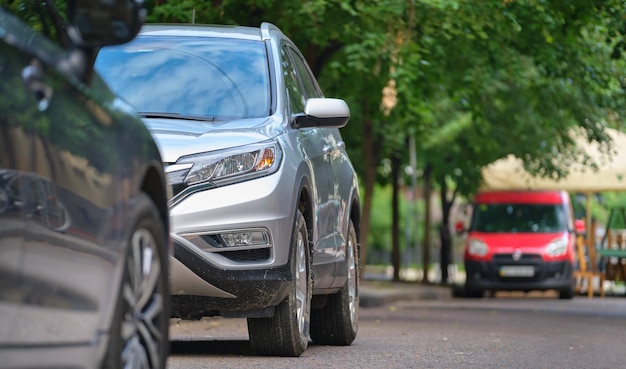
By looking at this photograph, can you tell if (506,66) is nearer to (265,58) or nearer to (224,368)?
(265,58)

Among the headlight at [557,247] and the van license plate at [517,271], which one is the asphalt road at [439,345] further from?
the headlight at [557,247]

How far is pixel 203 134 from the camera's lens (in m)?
8.37

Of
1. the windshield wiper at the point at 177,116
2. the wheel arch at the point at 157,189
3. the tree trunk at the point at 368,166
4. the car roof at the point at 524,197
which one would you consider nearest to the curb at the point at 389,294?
the tree trunk at the point at 368,166

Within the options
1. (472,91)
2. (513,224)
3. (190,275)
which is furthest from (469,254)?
(190,275)

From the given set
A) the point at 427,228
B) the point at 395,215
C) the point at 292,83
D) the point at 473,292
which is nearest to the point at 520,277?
the point at 473,292

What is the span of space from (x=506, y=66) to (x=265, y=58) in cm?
1028

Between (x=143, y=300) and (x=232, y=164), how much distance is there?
3.46m

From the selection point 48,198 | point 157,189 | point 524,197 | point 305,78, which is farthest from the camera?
point 524,197

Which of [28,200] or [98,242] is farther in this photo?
[98,242]

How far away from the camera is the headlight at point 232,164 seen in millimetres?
8117

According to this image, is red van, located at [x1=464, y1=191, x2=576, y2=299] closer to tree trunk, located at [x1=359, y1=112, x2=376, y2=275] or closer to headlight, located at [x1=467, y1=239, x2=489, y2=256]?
headlight, located at [x1=467, y1=239, x2=489, y2=256]

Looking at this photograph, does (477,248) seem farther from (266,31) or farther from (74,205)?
(74,205)

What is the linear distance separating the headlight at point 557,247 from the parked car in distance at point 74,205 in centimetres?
2316

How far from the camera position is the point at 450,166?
3183 centimetres
